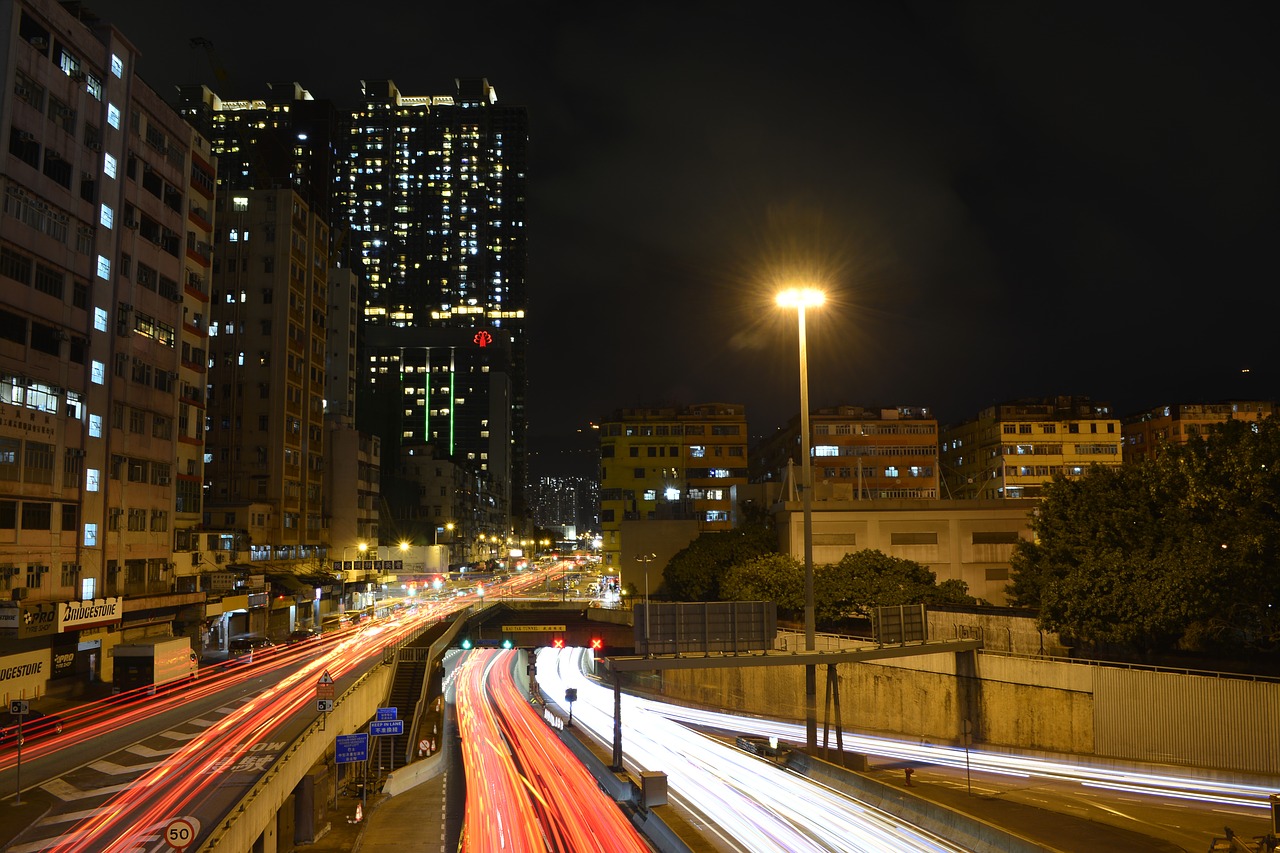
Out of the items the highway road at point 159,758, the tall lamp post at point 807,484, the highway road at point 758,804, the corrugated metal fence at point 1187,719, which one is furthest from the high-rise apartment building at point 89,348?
the corrugated metal fence at point 1187,719

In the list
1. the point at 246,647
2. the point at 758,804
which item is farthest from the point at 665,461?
the point at 758,804

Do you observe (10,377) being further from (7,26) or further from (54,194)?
(7,26)

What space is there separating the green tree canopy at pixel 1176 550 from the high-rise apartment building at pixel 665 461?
63083 millimetres

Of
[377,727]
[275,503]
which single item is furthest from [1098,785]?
[275,503]

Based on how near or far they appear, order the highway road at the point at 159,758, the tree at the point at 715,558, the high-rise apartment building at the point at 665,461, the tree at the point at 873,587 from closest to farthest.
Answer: the highway road at the point at 159,758, the tree at the point at 873,587, the tree at the point at 715,558, the high-rise apartment building at the point at 665,461

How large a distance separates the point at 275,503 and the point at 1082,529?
6804 centimetres

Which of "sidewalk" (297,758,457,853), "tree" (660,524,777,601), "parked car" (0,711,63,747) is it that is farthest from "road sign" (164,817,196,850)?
"tree" (660,524,777,601)

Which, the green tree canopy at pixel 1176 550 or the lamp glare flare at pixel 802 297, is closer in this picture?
the lamp glare flare at pixel 802 297

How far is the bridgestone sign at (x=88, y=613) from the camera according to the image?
1732 inches

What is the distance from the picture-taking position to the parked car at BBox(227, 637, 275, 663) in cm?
5553

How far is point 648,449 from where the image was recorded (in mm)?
105812

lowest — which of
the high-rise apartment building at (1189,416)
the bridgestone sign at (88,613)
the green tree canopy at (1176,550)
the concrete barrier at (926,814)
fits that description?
the concrete barrier at (926,814)

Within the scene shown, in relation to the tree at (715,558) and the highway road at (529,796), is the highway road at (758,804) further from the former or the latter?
the tree at (715,558)

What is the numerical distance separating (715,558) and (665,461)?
35.2 m
